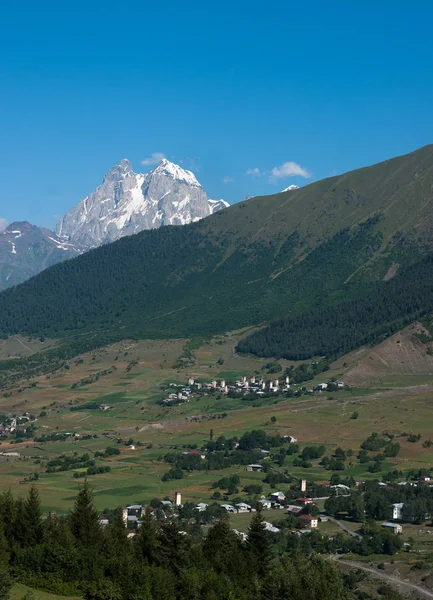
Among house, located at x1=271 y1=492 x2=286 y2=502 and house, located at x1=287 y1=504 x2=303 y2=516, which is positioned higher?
house, located at x1=271 y1=492 x2=286 y2=502

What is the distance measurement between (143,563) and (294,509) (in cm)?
5590

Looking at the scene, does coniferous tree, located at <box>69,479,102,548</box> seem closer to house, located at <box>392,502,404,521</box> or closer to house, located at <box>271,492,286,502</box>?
house, located at <box>392,502,404,521</box>

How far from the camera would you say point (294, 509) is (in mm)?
111062

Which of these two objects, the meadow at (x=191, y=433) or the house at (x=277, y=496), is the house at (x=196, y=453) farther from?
the house at (x=277, y=496)

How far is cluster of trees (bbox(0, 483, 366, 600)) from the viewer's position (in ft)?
178

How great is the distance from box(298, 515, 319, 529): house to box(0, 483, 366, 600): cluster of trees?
39.3 metres

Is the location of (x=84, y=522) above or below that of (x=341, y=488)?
above

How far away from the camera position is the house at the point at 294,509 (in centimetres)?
10905

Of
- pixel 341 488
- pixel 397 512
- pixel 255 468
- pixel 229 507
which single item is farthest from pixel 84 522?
pixel 255 468

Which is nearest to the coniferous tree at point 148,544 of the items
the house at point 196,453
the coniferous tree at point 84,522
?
the coniferous tree at point 84,522

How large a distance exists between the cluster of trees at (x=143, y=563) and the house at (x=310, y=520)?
129ft

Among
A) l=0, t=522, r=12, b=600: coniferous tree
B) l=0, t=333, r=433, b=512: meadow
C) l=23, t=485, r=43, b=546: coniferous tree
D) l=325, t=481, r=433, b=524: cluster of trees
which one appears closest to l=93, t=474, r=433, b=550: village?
l=325, t=481, r=433, b=524: cluster of trees

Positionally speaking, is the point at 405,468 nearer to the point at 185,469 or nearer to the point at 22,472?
the point at 185,469

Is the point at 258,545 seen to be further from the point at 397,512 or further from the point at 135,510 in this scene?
the point at 397,512
